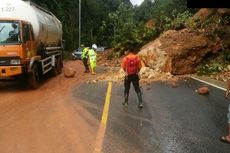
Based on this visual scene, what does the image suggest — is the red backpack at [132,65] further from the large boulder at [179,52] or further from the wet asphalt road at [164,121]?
the large boulder at [179,52]

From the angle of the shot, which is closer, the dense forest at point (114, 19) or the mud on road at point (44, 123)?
the mud on road at point (44, 123)

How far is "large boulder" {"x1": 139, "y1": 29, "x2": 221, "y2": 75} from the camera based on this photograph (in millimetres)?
22500

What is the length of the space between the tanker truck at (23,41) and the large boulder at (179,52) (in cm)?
534

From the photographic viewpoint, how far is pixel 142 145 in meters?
8.27

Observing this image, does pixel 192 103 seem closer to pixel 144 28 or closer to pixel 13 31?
pixel 13 31

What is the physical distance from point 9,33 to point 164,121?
8.31 meters

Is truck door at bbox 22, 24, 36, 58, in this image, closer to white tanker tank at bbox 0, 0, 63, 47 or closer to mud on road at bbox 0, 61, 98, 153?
white tanker tank at bbox 0, 0, 63, 47

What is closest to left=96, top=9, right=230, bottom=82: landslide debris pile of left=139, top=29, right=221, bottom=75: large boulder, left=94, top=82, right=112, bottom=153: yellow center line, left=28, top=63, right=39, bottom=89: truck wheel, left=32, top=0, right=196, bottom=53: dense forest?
left=139, top=29, right=221, bottom=75: large boulder

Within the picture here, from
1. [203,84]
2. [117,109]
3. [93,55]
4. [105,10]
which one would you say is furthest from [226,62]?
[105,10]

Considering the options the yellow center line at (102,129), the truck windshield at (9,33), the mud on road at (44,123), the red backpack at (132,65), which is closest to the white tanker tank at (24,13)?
the truck windshield at (9,33)

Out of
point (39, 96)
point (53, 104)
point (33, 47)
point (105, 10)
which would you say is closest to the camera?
point (53, 104)

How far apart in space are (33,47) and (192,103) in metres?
7.42

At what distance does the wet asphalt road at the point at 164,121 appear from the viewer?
8258mm

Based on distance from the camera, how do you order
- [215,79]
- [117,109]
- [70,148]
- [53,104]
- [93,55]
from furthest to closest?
[93,55] → [215,79] → [53,104] → [117,109] → [70,148]
